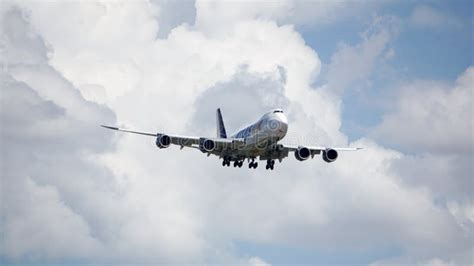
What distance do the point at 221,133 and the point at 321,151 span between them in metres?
31.4

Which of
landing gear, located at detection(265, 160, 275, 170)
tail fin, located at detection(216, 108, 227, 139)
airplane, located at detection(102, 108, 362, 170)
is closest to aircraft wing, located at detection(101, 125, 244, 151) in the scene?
airplane, located at detection(102, 108, 362, 170)

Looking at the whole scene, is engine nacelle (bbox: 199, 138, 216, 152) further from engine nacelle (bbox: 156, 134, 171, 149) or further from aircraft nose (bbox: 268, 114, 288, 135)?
aircraft nose (bbox: 268, 114, 288, 135)

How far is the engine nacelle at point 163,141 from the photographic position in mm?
141000

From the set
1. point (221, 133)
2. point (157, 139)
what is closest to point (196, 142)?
point (157, 139)

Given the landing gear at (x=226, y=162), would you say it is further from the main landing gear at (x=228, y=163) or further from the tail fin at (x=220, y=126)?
the tail fin at (x=220, y=126)

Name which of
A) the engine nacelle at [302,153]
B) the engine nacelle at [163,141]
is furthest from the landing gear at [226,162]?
the engine nacelle at [163,141]

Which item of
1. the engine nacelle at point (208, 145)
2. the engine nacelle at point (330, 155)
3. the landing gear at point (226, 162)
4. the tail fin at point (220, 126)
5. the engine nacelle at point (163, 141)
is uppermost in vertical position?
the tail fin at point (220, 126)

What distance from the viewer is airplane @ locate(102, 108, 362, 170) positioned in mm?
138375

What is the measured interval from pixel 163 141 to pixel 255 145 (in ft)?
42.6

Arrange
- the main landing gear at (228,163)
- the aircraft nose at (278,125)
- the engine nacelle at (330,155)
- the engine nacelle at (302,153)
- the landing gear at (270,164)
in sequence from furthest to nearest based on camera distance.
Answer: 1. the main landing gear at (228,163)
2. the engine nacelle at (330,155)
3. the landing gear at (270,164)
4. the engine nacelle at (302,153)
5. the aircraft nose at (278,125)

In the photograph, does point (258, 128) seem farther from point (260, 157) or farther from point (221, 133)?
point (221, 133)

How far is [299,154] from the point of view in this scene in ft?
479

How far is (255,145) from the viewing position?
14150cm

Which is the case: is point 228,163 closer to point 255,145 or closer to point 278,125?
point 255,145
